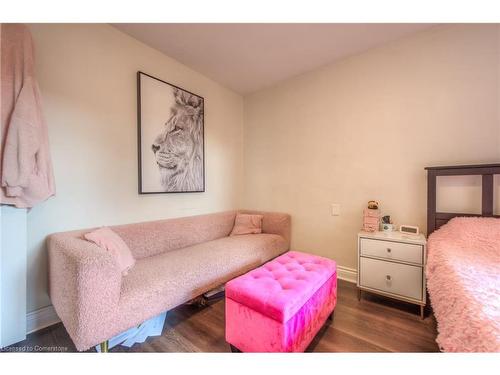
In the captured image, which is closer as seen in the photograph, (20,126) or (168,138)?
(20,126)

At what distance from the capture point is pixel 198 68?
7.95ft

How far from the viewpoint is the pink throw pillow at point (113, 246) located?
53.9 inches

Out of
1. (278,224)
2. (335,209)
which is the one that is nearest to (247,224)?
(278,224)

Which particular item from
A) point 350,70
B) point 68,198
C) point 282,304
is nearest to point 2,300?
point 68,198

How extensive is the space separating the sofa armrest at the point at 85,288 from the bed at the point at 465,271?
1.59m

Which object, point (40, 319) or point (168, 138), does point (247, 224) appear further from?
point (40, 319)

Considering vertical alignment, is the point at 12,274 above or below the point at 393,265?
above

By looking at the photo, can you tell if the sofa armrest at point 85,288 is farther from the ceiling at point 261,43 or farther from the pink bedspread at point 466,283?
the ceiling at point 261,43

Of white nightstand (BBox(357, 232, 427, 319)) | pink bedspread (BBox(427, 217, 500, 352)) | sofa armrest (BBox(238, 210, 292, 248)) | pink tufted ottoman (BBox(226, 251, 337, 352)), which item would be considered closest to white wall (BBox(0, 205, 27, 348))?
pink tufted ottoman (BBox(226, 251, 337, 352))

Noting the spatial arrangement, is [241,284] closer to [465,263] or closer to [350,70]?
[465,263]

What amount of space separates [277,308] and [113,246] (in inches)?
46.6

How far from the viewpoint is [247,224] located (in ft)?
8.82

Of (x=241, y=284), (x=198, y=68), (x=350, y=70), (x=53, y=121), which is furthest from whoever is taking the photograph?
(x=198, y=68)
